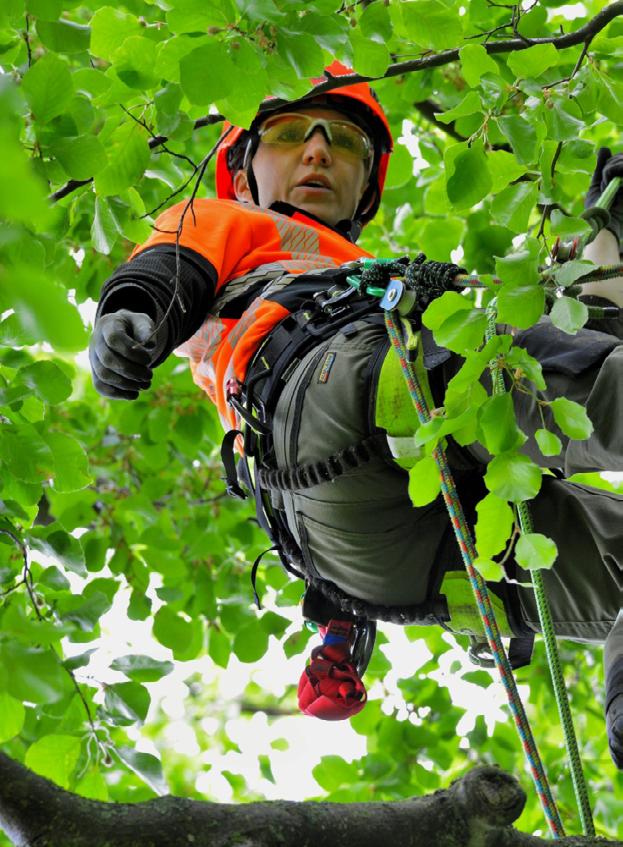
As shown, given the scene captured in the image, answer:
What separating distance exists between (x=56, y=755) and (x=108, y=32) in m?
1.48

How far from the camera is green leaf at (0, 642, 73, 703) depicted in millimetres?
1017

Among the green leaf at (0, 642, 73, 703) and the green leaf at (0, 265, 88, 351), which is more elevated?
the green leaf at (0, 265, 88, 351)

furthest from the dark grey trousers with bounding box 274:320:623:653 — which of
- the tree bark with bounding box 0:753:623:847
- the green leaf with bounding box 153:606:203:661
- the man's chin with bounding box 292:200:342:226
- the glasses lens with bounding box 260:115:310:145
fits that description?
the green leaf with bounding box 153:606:203:661

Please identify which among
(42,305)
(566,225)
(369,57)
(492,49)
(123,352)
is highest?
(492,49)

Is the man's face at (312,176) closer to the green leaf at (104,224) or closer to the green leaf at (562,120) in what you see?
the green leaf at (104,224)

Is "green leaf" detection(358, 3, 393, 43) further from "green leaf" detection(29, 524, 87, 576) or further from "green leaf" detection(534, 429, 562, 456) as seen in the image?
"green leaf" detection(29, 524, 87, 576)

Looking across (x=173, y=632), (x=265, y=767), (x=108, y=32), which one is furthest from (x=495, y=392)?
(x=265, y=767)

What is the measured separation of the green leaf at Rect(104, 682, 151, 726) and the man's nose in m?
1.59

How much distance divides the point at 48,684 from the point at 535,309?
2.92ft

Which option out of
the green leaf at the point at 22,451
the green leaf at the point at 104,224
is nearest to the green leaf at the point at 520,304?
the green leaf at the point at 104,224

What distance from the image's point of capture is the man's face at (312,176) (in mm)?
2992

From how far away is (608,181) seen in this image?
241 cm

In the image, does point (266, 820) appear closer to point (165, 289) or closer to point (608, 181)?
point (165, 289)

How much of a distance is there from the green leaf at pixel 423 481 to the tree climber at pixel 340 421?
24 cm
